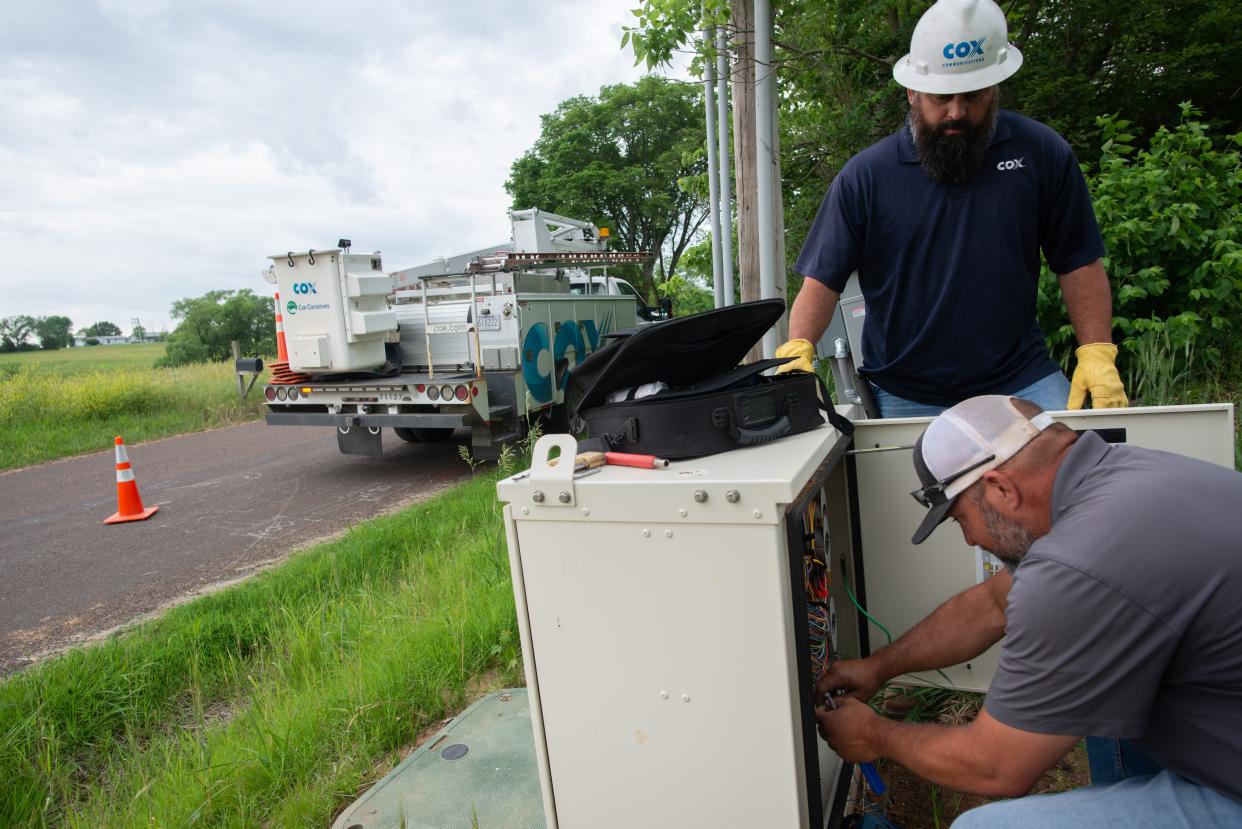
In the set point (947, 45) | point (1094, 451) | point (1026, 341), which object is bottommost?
point (1094, 451)

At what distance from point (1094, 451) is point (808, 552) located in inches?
26.8

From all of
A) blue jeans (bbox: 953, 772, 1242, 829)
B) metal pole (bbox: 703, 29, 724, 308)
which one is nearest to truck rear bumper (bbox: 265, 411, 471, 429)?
metal pole (bbox: 703, 29, 724, 308)

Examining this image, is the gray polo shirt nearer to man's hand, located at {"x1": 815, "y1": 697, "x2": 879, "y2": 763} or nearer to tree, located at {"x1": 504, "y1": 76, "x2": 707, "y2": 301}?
man's hand, located at {"x1": 815, "y1": 697, "x2": 879, "y2": 763}

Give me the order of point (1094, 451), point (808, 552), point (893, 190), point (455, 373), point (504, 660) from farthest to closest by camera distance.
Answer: point (455, 373) < point (504, 660) < point (893, 190) < point (808, 552) < point (1094, 451)

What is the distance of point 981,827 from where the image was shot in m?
1.44

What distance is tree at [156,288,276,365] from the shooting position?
35.4 m

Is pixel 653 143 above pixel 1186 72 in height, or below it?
above

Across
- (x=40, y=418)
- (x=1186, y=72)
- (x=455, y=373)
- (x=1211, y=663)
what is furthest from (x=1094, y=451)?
(x=40, y=418)

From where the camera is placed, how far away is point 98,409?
500 inches

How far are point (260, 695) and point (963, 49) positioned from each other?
3.33 metres

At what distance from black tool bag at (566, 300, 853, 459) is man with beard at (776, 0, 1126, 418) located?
45 cm

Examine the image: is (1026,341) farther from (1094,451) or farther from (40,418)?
(40,418)

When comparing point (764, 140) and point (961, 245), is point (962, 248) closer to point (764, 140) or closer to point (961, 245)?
point (961, 245)

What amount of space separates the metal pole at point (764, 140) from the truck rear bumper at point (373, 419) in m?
3.29
